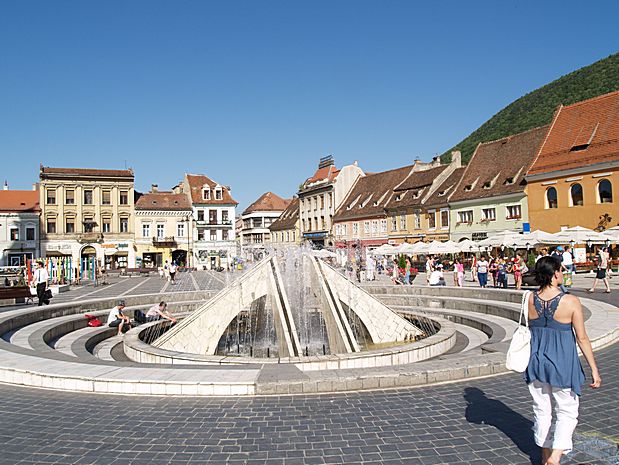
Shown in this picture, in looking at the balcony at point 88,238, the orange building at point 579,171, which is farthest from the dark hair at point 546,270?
the balcony at point 88,238

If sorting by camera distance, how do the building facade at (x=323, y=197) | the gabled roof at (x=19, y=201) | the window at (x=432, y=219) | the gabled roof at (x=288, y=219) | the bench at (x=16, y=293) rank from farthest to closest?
the gabled roof at (x=288, y=219) < the building facade at (x=323, y=197) < the gabled roof at (x=19, y=201) < the window at (x=432, y=219) < the bench at (x=16, y=293)

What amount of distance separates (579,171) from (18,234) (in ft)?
170

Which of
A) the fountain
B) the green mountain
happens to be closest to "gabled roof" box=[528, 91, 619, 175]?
the fountain

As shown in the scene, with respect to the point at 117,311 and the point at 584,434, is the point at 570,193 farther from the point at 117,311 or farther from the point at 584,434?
the point at 584,434

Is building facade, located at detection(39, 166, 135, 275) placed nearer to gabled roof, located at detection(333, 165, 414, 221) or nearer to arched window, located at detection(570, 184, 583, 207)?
gabled roof, located at detection(333, 165, 414, 221)

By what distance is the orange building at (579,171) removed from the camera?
32969mm

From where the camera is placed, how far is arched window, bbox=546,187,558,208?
3619 centimetres

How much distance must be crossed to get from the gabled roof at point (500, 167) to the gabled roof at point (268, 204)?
4026 centimetres

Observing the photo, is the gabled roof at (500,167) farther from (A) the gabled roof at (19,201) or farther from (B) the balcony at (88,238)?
(A) the gabled roof at (19,201)

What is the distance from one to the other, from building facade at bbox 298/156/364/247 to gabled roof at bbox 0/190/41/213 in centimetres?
3030

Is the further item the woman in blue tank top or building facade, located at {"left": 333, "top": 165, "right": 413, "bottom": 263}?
building facade, located at {"left": 333, "top": 165, "right": 413, "bottom": 263}

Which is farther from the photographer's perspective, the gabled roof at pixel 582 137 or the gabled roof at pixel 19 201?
the gabled roof at pixel 19 201

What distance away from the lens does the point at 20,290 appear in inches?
767

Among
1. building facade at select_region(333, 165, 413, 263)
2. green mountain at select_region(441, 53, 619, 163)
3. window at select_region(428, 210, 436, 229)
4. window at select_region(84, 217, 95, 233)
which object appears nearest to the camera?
window at select_region(428, 210, 436, 229)
